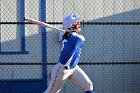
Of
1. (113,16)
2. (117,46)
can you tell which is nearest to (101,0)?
(113,16)

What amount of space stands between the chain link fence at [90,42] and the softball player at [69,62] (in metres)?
2.57

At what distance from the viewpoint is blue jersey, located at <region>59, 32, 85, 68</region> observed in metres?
6.54

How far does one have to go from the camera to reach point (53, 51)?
944 cm

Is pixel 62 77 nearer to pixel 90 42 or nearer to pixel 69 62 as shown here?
pixel 69 62

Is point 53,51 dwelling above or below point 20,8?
below

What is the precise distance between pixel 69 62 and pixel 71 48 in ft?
0.68

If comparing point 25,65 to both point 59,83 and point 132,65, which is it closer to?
point 132,65

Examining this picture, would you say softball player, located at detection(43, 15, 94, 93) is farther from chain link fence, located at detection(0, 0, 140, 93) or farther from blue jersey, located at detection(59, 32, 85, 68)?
chain link fence, located at detection(0, 0, 140, 93)

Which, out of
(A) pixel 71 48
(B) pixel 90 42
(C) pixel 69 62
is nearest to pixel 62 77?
(C) pixel 69 62

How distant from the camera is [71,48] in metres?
6.57

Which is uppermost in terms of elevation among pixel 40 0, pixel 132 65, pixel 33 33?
pixel 40 0

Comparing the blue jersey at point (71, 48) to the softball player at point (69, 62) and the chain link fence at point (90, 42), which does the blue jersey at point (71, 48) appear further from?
the chain link fence at point (90, 42)

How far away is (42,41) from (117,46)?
155 centimetres

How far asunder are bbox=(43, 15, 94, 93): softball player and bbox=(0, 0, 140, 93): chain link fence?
2.57 meters
